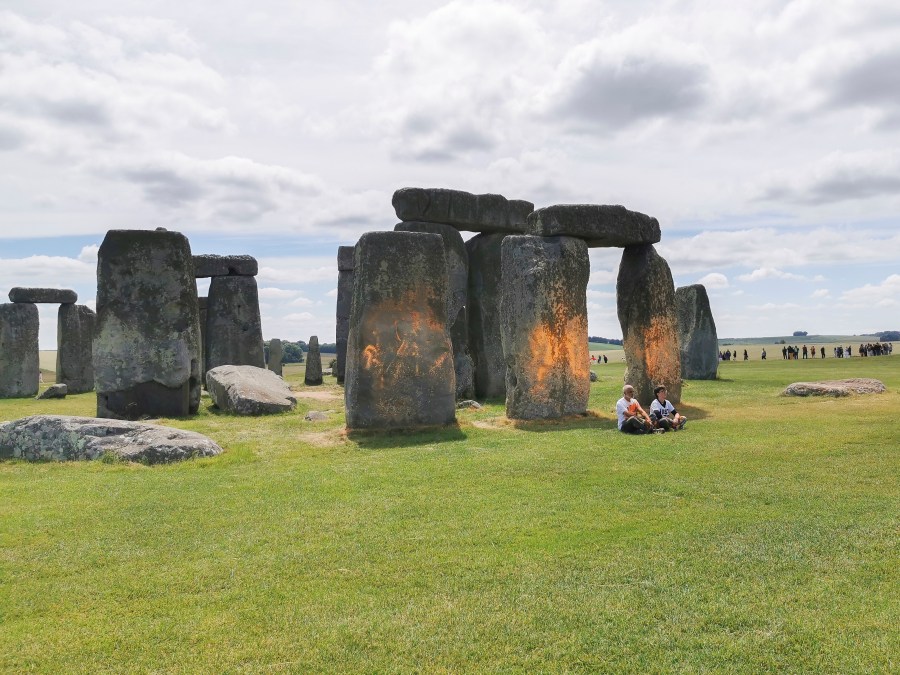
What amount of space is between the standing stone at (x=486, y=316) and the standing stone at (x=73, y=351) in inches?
537

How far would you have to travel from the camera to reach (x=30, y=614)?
4504 mm

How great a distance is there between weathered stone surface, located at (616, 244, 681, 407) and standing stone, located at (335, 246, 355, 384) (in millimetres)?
12357

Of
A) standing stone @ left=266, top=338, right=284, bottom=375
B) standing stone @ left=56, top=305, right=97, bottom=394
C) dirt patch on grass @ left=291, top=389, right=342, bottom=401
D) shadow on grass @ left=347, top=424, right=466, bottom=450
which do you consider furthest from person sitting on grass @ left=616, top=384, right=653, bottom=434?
standing stone @ left=266, top=338, right=284, bottom=375

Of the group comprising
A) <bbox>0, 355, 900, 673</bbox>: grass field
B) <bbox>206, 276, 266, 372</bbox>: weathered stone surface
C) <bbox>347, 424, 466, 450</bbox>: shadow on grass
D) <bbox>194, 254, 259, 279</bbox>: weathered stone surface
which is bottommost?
<bbox>0, 355, 900, 673</bbox>: grass field

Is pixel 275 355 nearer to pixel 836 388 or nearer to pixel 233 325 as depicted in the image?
pixel 233 325

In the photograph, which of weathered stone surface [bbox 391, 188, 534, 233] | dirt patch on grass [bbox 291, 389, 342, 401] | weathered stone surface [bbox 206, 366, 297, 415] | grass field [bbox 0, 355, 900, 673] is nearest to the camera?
grass field [bbox 0, 355, 900, 673]

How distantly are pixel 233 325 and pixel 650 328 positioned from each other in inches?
560

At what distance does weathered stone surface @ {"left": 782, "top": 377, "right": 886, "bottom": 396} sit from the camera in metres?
15.5

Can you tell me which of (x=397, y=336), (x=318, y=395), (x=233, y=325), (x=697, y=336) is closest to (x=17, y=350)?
(x=233, y=325)

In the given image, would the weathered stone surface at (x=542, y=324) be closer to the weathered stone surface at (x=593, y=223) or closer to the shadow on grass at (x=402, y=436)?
the weathered stone surface at (x=593, y=223)

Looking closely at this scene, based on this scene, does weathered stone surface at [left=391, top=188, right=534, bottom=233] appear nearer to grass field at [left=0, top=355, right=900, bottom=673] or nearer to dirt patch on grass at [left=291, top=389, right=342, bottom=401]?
dirt patch on grass at [left=291, top=389, right=342, bottom=401]

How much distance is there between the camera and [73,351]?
2392 centimetres

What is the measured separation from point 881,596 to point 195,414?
13.8 metres

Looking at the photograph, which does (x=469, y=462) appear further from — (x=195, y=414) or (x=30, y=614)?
(x=195, y=414)
